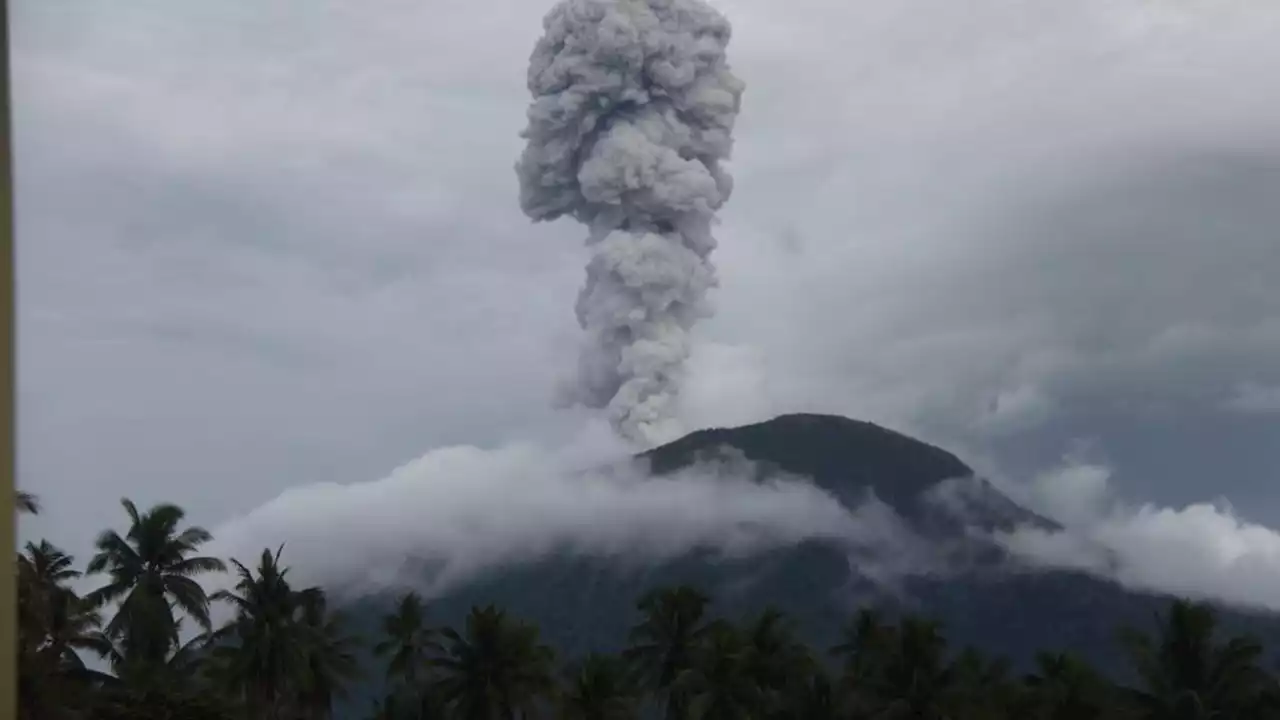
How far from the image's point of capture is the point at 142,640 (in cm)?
5472

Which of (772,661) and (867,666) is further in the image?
(772,661)

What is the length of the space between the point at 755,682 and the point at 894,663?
17.7 ft

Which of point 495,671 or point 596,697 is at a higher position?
point 495,671

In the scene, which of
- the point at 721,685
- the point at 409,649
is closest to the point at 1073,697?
the point at 721,685

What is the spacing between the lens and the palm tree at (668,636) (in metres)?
63.3

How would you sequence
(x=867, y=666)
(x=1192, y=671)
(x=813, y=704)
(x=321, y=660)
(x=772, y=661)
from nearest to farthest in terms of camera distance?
(x=1192, y=671) → (x=321, y=660) → (x=813, y=704) → (x=867, y=666) → (x=772, y=661)

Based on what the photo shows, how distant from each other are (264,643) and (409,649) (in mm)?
7401

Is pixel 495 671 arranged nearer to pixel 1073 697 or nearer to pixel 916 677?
pixel 916 677

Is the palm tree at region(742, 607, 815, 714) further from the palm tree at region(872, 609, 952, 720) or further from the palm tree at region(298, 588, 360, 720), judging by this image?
the palm tree at region(298, 588, 360, 720)

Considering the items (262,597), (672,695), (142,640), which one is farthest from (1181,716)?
(142,640)

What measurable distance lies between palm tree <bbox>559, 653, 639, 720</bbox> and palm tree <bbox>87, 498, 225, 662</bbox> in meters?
12.9

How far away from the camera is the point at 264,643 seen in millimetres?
53844

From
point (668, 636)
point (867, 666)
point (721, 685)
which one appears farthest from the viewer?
point (668, 636)

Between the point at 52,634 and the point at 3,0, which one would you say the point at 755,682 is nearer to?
the point at 52,634
